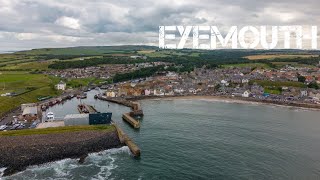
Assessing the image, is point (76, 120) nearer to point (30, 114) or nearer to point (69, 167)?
point (30, 114)

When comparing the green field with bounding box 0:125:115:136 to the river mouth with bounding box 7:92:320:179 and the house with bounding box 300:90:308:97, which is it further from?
the house with bounding box 300:90:308:97

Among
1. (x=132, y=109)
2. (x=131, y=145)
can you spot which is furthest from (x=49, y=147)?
(x=132, y=109)

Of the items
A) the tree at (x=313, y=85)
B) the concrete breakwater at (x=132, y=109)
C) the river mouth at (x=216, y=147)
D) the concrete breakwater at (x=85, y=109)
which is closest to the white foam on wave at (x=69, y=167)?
the river mouth at (x=216, y=147)

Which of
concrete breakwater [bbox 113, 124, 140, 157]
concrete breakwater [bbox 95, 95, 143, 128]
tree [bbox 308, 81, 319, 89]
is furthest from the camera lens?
tree [bbox 308, 81, 319, 89]

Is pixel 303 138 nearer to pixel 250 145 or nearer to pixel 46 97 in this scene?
pixel 250 145

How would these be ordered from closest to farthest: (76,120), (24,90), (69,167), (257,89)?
(69,167)
(76,120)
(24,90)
(257,89)

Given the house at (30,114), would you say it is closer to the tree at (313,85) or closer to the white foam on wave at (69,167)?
the white foam on wave at (69,167)

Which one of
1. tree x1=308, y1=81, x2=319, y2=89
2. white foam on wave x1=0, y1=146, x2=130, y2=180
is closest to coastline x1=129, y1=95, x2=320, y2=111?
tree x1=308, y1=81, x2=319, y2=89
